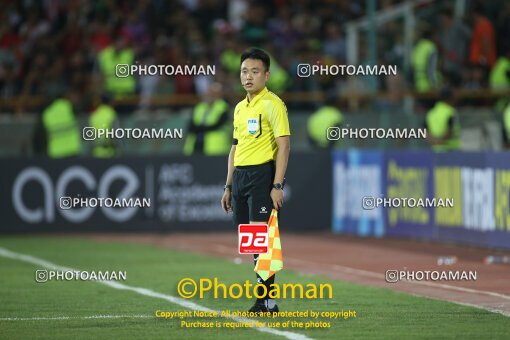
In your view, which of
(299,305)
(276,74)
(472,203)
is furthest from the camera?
(276,74)

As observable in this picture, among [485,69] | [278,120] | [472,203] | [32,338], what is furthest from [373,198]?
[32,338]

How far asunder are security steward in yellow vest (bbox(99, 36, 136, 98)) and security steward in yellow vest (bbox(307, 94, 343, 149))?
156 inches

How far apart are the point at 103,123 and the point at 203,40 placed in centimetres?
440

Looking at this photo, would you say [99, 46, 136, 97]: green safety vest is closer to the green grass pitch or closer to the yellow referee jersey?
the green grass pitch

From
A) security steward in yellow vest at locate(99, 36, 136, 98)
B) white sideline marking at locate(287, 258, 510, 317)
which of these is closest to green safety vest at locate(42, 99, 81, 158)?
security steward in yellow vest at locate(99, 36, 136, 98)

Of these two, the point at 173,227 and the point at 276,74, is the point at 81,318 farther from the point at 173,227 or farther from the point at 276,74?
the point at 276,74

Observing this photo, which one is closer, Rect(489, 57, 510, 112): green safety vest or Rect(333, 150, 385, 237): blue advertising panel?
Rect(333, 150, 385, 237): blue advertising panel

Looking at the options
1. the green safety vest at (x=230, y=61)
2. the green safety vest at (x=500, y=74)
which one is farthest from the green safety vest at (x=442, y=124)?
the green safety vest at (x=230, y=61)

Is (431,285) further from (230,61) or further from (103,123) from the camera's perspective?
(230,61)

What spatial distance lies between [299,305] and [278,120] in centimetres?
187

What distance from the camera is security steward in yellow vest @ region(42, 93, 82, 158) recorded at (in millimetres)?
24062

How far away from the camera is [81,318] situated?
11.7 m

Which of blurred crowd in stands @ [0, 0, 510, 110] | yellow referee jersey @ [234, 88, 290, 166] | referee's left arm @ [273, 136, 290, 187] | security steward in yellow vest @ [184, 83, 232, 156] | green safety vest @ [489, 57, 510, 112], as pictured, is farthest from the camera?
blurred crowd in stands @ [0, 0, 510, 110]

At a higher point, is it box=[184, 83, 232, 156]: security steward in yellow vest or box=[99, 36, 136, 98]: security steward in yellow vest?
box=[99, 36, 136, 98]: security steward in yellow vest
